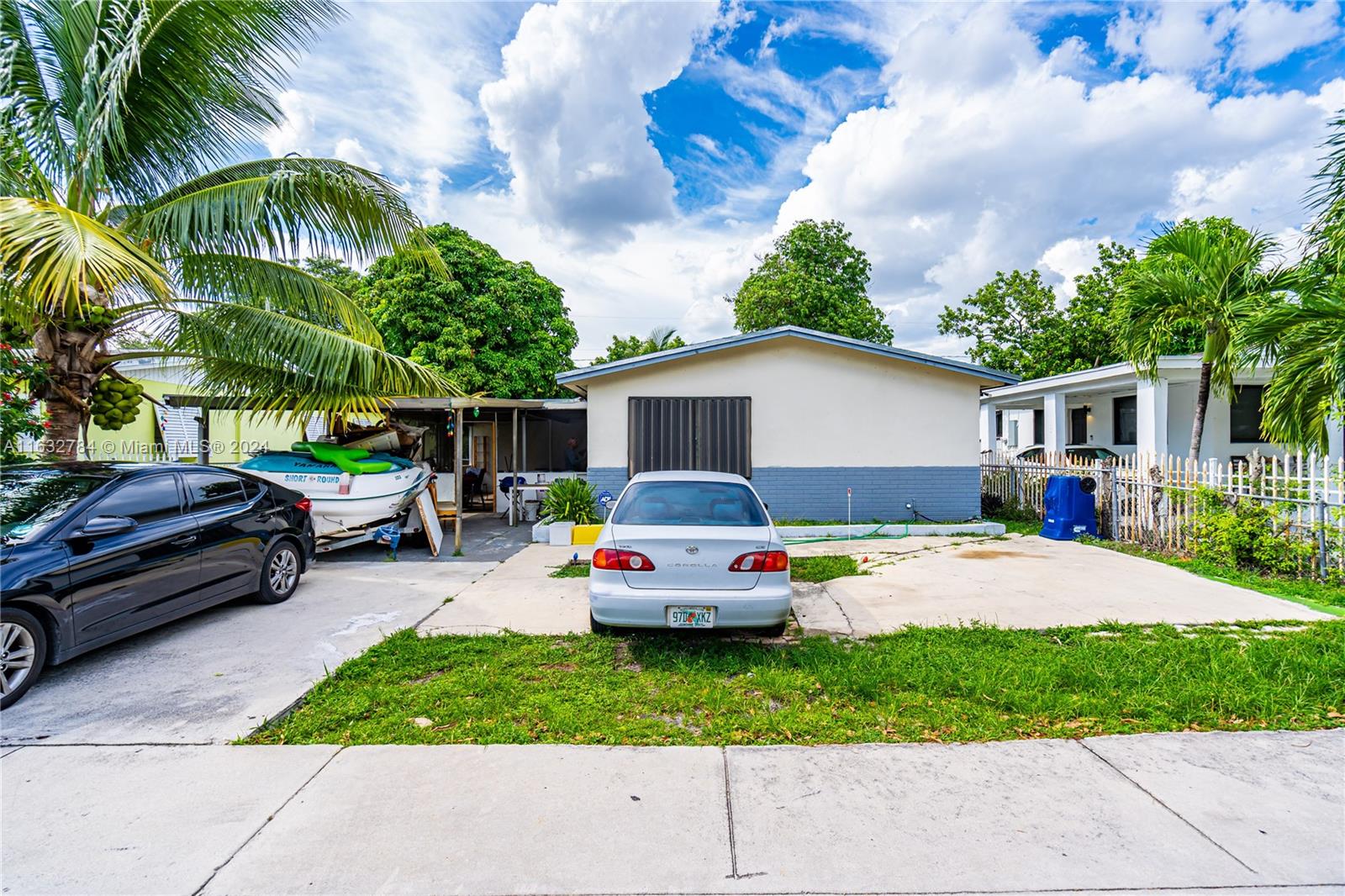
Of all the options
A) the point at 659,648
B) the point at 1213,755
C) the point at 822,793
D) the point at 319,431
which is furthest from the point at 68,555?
the point at 319,431

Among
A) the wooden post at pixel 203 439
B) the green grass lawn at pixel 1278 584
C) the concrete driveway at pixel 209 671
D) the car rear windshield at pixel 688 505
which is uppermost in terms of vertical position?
the wooden post at pixel 203 439

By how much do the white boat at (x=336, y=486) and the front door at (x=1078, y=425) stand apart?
68.9 ft

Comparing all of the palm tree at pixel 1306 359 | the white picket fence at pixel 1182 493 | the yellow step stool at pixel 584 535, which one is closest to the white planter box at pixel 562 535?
the yellow step stool at pixel 584 535

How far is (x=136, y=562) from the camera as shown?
203 inches

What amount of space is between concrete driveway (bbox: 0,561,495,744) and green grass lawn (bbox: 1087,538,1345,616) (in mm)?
9081

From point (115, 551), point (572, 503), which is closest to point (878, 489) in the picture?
point (572, 503)

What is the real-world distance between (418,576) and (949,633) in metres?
6.50

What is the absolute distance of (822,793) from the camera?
3.31 m

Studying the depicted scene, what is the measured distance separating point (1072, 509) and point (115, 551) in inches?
485

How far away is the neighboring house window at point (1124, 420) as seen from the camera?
60.2 feet

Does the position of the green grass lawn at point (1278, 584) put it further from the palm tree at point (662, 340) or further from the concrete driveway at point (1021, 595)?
the palm tree at point (662, 340)

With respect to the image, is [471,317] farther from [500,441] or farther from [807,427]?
[807,427]

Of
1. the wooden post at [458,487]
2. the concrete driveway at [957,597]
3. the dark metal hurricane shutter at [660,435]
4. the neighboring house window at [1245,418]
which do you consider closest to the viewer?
the concrete driveway at [957,597]

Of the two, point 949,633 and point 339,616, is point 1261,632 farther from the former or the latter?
point 339,616
